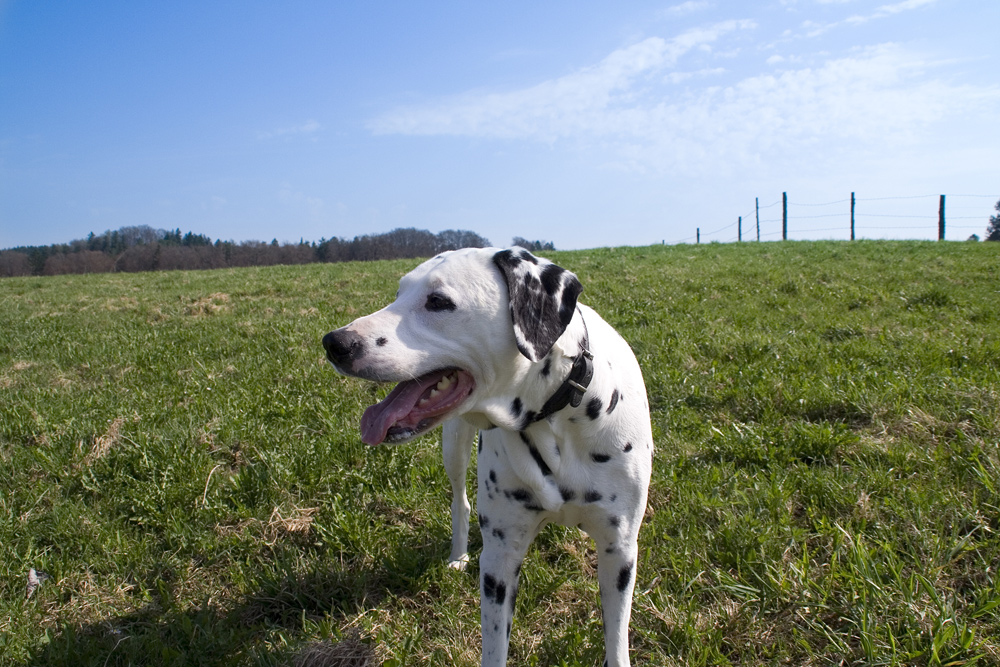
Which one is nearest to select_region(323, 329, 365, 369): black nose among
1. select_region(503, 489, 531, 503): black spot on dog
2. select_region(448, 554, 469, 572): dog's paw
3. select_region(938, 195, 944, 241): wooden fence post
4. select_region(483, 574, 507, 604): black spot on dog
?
select_region(503, 489, 531, 503): black spot on dog

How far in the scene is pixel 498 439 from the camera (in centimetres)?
262

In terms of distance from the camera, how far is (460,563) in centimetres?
339

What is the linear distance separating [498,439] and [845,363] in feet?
15.6

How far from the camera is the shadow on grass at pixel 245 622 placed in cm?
276

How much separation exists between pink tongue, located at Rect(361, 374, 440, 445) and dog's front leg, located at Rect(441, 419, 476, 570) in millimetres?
1116

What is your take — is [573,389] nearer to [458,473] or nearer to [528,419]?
[528,419]

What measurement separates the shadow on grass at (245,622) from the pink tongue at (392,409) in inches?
49.7

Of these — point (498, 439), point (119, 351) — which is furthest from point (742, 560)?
point (119, 351)

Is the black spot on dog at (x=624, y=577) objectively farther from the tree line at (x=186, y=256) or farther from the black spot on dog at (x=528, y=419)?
the tree line at (x=186, y=256)

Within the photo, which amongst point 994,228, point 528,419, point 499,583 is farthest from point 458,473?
point 994,228

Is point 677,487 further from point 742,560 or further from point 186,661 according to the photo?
point 186,661

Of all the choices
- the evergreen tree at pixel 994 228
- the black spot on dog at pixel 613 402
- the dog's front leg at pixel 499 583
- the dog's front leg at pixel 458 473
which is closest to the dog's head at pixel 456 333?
the black spot on dog at pixel 613 402

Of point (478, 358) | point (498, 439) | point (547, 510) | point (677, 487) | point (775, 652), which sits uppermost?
point (478, 358)

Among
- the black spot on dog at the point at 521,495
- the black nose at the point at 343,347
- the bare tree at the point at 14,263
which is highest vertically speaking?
the bare tree at the point at 14,263
